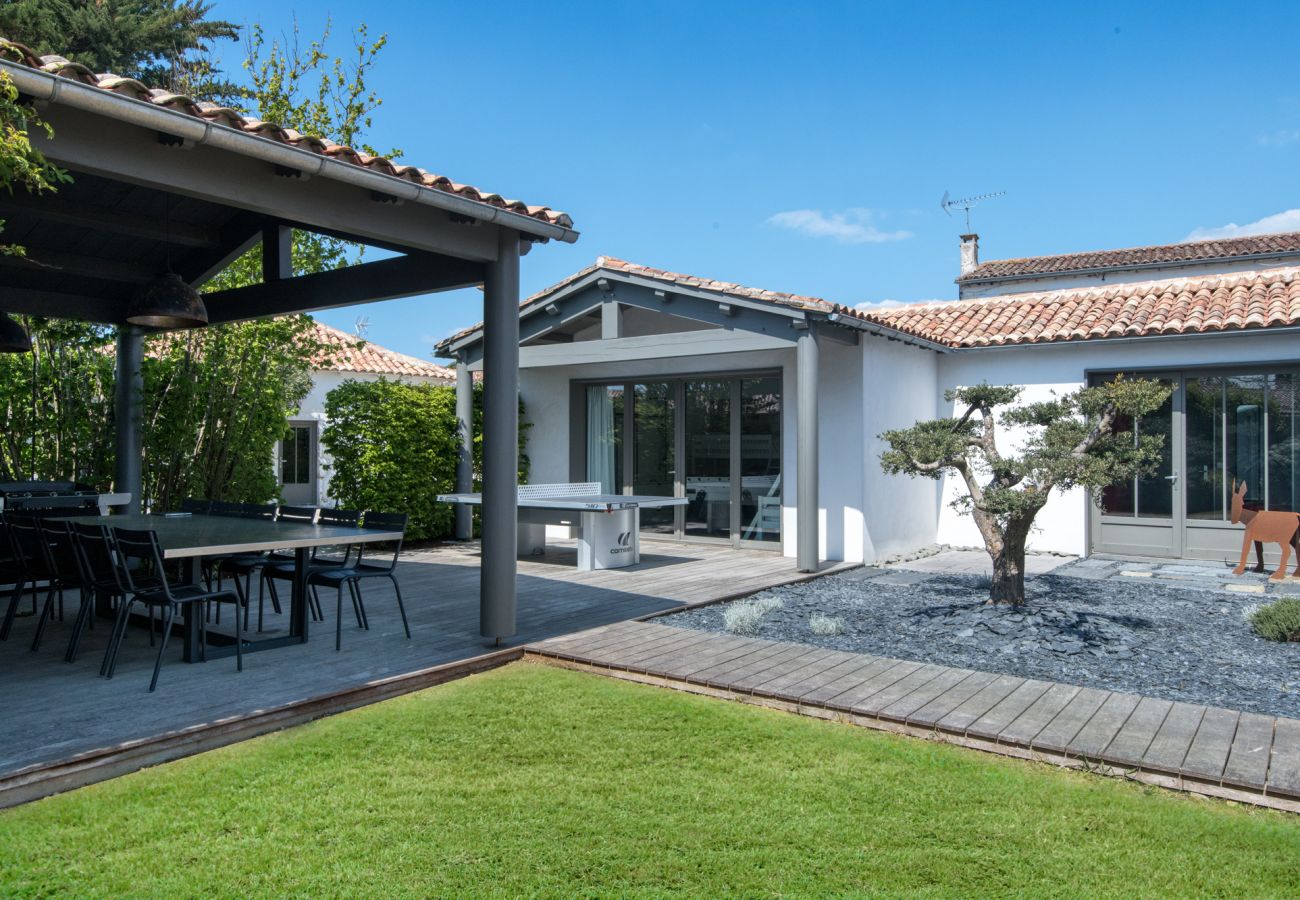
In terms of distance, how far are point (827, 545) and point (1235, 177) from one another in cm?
1807

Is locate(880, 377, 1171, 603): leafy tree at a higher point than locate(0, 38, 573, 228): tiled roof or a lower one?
lower

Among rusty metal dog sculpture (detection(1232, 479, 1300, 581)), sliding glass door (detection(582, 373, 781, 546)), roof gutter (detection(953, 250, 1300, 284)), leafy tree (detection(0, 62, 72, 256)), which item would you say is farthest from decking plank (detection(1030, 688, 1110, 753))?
roof gutter (detection(953, 250, 1300, 284))

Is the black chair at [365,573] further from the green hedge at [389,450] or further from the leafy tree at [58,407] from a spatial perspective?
the green hedge at [389,450]

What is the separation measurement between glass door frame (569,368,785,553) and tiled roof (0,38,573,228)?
19.5 feet

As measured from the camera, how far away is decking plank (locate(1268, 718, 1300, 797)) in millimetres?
3662

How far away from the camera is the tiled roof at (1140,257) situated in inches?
810

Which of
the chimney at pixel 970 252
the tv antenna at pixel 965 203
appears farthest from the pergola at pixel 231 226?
the chimney at pixel 970 252

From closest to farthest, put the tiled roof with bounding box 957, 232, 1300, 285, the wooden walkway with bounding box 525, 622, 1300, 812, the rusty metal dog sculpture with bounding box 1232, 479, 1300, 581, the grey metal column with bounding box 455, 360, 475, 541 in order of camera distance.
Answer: the wooden walkway with bounding box 525, 622, 1300, 812, the rusty metal dog sculpture with bounding box 1232, 479, 1300, 581, the grey metal column with bounding box 455, 360, 475, 541, the tiled roof with bounding box 957, 232, 1300, 285

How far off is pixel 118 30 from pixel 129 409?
56.3 feet

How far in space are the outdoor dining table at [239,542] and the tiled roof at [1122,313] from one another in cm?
655

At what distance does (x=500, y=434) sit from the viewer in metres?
5.97

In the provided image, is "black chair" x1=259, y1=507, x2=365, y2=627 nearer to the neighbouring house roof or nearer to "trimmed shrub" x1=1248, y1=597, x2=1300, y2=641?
the neighbouring house roof

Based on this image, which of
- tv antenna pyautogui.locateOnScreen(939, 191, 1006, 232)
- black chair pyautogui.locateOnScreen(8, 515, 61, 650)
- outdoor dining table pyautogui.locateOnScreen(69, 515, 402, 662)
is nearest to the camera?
outdoor dining table pyautogui.locateOnScreen(69, 515, 402, 662)

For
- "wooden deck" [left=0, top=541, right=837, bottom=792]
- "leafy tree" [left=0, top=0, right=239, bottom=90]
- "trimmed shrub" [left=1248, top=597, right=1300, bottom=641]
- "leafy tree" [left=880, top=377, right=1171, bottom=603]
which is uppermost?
"leafy tree" [left=0, top=0, right=239, bottom=90]
